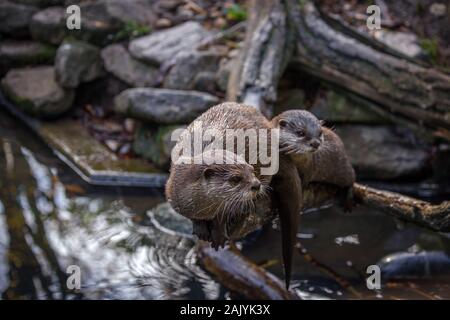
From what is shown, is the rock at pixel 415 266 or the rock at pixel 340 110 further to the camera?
the rock at pixel 340 110

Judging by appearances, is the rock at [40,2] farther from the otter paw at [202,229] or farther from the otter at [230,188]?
the otter paw at [202,229]

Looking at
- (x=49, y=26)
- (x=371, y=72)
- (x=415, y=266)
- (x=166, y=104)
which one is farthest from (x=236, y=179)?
(x=49, y=26)

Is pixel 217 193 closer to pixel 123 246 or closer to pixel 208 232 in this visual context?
pixel 208 232

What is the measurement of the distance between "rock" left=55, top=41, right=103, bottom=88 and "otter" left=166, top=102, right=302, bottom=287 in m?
4.78

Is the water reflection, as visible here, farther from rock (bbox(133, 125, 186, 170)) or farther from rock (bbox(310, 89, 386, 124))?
rock (bbox(310, 89, 386, 124))

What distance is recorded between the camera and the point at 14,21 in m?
7.34

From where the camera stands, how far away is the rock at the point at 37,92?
6.75 m

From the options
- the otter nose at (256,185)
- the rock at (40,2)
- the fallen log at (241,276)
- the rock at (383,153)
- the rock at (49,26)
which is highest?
the rock at (40,2)

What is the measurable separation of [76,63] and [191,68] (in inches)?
54.9

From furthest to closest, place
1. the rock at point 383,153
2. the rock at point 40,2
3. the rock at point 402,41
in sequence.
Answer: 1. the rock at point 40,2
2. the rock at point 402,41
3. the rock at point 383,153

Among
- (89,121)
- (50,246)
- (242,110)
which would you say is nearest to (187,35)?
(89,121)

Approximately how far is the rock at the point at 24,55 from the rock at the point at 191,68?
1.78m

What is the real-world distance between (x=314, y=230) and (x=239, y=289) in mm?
1592

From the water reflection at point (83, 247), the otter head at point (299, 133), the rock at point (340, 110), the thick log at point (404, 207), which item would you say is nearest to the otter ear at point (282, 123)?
the otter head at point (299, 133)
